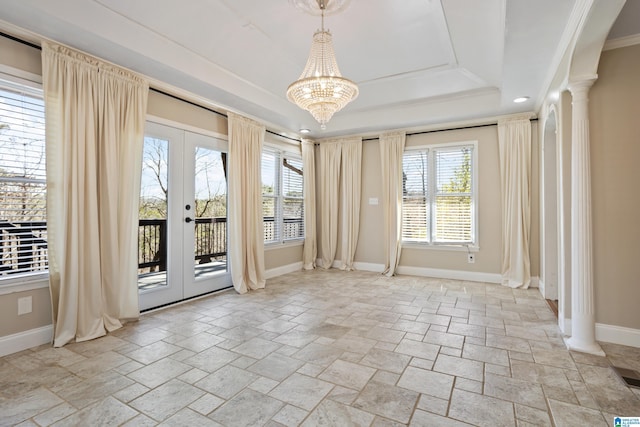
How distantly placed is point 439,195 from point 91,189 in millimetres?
4875

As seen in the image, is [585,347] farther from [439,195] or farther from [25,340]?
[25,340]

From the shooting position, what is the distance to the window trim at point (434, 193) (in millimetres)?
5152

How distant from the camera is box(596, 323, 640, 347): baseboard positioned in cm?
270

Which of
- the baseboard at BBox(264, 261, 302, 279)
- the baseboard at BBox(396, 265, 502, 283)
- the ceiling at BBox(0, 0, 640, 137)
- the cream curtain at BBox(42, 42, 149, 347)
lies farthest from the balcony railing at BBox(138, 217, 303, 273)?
the baseboard at BBox(396, 265, 502, 283)

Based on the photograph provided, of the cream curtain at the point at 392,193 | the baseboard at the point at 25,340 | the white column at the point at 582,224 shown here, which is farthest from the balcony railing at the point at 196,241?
the white column at the point at 582,224

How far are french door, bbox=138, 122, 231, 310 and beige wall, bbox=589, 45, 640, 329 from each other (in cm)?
419

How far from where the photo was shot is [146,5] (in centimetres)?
275

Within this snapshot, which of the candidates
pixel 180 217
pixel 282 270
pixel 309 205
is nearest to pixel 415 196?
pixel 309 205

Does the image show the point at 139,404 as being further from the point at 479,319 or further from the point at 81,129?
the point at 479,319

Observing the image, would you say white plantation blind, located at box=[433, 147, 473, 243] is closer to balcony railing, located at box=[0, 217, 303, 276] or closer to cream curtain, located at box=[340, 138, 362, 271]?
cream curtain, located at box=[340, 138, 362, 271]

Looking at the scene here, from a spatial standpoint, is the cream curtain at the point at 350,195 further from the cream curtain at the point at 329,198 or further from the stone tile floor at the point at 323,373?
the stone tile floor at the point at 323,373

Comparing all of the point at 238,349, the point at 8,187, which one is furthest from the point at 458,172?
the point at 8,187

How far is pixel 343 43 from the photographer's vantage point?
3.58 meters

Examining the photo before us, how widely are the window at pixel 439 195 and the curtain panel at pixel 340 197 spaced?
0.90 meters
